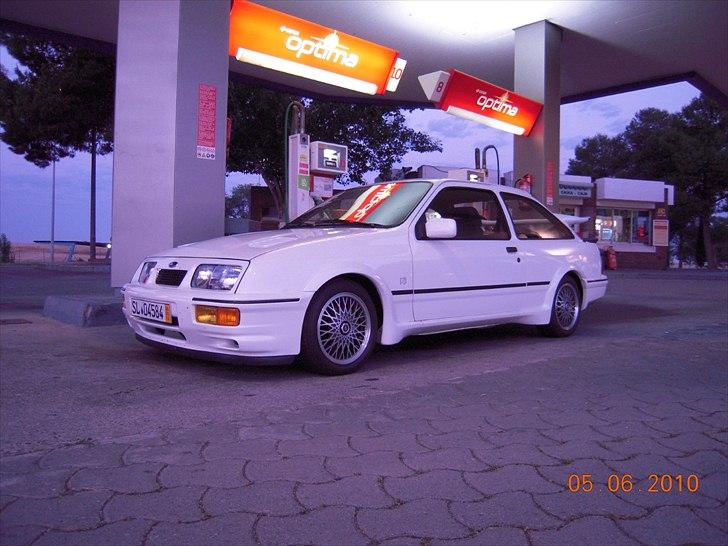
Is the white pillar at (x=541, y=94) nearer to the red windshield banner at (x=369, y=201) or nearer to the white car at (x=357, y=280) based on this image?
the white car at (x=357, y=280)

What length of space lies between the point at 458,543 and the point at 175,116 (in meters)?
5.90

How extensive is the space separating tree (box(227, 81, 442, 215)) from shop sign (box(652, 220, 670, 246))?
1236 cm

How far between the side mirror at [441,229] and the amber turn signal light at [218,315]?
1704mm

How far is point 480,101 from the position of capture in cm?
1184

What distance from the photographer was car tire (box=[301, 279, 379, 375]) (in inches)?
163

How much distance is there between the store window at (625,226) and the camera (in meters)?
29.1

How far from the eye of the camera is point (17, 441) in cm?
285

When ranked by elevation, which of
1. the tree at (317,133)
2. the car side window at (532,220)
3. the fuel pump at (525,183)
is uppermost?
the tree at (317,133)

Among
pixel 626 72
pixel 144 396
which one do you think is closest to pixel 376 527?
pixel 144 396

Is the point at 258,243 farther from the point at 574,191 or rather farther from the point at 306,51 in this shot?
the point at 574,191

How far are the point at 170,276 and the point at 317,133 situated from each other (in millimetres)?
17313

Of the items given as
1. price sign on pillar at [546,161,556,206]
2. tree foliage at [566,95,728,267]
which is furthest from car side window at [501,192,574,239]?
tree foliage at [566,95,728,267]

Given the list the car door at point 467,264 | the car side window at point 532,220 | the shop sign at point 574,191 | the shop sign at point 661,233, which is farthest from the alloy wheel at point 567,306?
the shop sign at point 661,233

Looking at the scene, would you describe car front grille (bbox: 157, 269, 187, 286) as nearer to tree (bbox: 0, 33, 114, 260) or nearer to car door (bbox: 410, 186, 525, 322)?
Answer: car door (bbox: 410, 186, 525, 322)
